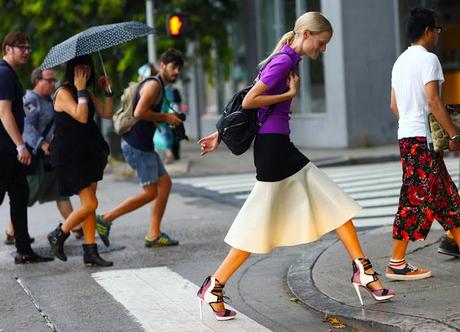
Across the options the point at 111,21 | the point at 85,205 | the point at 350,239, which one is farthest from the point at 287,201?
the point at 111,21

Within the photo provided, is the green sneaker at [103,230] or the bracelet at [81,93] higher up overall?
the bracelet at [81,93]

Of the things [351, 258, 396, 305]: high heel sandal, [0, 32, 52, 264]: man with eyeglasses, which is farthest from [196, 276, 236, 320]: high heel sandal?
[0, 32, 52, 264]: man with eyeglasses

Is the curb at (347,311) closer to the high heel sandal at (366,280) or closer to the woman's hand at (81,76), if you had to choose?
the high heel sandal at (366,280)

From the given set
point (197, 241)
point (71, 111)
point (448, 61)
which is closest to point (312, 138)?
point (448, 61)

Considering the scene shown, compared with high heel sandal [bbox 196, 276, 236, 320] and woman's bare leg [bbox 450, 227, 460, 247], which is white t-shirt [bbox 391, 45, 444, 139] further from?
high heel sandal [bbox 196, 276, 236, 320]

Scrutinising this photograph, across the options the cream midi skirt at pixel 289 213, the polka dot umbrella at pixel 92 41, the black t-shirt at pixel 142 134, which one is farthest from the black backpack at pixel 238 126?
the black t-shirt at pixel 142 134

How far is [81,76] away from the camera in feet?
27.3

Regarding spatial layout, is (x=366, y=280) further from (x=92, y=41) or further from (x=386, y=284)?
(x=92, y=41)

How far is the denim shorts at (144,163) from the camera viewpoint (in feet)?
30.6

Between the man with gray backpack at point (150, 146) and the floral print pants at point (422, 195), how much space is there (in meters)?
2.76

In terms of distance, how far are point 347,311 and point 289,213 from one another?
69cm

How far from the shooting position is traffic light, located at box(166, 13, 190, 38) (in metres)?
17.7

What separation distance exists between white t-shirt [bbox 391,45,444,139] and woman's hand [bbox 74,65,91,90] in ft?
8.75

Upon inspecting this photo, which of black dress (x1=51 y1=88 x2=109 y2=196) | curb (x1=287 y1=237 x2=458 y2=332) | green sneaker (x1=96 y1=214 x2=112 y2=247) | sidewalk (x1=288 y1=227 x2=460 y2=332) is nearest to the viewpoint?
curb (x1=287 y1=237 x2=458 y2=332)
